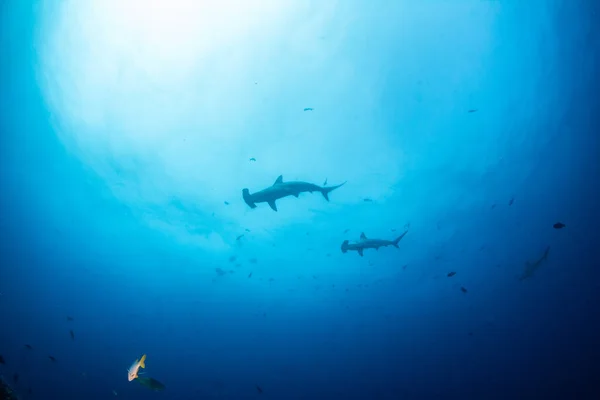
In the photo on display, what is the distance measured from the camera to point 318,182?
2117 cm

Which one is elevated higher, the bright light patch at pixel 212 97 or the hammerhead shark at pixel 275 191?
the bright light patch at pixel 212 97

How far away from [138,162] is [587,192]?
3429cm

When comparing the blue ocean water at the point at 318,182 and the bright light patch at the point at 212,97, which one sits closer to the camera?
the bright light patch at the point at 212,97

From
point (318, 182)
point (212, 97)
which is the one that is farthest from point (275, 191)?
point (318, 182)

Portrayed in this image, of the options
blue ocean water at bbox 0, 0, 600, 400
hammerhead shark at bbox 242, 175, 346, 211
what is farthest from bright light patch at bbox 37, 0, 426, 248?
hammerhead shark at bbox 242, 175, 346, 211

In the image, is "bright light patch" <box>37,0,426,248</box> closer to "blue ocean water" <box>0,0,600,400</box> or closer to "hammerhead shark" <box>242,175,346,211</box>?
"blue ocean water" <box>0,0,600,400</box>

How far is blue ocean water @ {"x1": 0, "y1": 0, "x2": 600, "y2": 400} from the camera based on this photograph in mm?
14062

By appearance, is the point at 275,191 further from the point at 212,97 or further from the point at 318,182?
the point at 318,182

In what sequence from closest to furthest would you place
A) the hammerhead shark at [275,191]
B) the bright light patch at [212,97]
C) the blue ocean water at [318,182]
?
the hammerhead shark at [275,191]
the bright light patch at [212,97]
the blue ocean water at [318,182]

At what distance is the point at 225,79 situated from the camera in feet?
51.2

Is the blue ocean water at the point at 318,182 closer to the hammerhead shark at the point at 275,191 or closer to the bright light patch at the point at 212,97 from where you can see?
the bright light patch at the point at 212,97

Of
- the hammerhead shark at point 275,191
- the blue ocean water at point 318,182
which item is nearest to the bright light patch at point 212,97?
the blue ocean water at point 318,182

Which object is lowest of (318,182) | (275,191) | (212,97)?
(275,191)

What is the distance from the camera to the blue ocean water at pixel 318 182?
46.1ft
